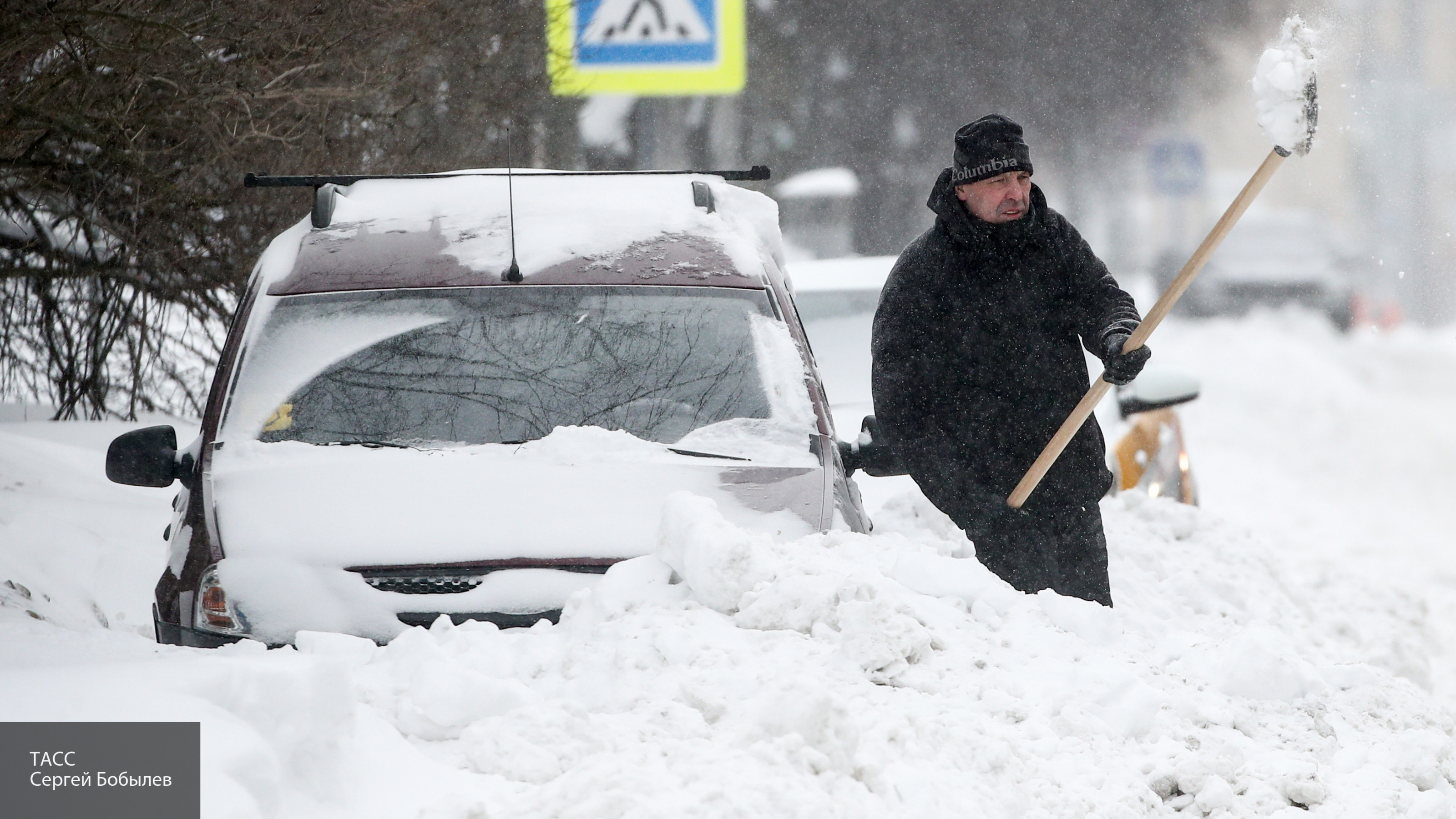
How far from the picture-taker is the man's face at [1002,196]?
439 cm

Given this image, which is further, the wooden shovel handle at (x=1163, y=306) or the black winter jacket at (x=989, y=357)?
the black winter jacket at (x=989, y=357)

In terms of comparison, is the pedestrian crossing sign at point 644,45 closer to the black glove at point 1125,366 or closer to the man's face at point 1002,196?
the man's face at point 1002,196

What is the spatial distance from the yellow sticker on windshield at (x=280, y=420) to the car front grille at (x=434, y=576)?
642 mm

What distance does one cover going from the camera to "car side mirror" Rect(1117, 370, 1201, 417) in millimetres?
5691

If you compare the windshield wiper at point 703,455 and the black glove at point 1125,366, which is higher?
the black glove at point 1125,366

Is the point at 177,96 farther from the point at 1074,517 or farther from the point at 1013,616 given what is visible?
the point at 1013,616

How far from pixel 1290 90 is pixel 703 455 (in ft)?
5.47

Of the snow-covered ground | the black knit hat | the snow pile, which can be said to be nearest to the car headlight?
the snow-covered ground

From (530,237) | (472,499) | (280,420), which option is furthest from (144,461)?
(530,237)

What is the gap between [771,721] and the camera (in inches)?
102

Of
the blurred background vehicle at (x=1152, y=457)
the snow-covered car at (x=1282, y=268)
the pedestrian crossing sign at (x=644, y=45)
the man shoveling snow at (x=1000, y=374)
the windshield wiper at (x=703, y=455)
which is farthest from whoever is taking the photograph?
the snow-covered car at (x=1282, y=268)

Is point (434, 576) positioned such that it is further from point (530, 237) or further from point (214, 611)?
point (530, 237)

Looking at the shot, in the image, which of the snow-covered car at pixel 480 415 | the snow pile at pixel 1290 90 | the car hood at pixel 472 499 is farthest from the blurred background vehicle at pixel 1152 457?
the car hood at pixel 472 499

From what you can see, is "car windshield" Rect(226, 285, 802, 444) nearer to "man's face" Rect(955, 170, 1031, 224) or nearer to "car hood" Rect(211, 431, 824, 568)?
"car hood" Rect(211, 431, 824, 568)
